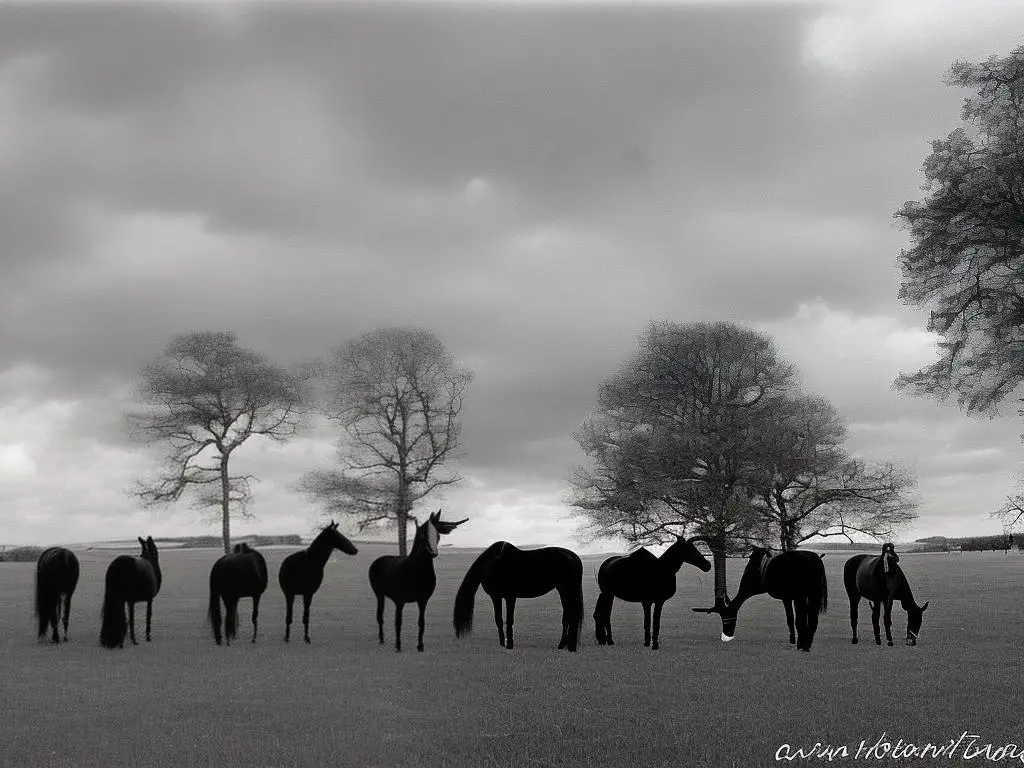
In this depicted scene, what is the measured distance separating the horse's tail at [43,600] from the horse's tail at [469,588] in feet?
27.8

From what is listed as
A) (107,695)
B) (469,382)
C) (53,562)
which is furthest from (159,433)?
(107,695)

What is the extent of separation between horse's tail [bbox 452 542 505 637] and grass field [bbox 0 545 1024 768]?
44cm

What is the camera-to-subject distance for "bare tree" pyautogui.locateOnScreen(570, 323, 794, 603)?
92.7ft

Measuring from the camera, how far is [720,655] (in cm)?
1692

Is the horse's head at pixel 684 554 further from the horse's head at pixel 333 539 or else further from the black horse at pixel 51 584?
the black horse at pixel 51 584

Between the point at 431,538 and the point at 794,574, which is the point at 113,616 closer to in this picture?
the point at 431,538

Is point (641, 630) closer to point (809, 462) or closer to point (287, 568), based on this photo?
point (287, 568)

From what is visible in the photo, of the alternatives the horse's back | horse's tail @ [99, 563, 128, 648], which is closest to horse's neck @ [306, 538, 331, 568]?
horse's tail @ [99, 563, 128, 648]

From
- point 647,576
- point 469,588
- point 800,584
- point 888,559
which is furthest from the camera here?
point 888,559

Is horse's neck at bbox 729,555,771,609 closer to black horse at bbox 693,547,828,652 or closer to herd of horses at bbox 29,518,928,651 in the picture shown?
herd of horses at bbox 29,518,928,651

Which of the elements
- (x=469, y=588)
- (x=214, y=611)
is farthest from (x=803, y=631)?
(x=214, y=611)

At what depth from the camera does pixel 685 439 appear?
28.4m

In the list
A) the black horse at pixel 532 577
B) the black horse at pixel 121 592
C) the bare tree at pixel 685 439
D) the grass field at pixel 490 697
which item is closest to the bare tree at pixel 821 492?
the bare tree at pixel 685 439

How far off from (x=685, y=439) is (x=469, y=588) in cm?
1210
